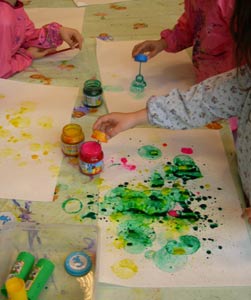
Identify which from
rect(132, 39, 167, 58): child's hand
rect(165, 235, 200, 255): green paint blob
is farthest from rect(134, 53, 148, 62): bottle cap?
rect(165, 235, 200, 255): green paint blob

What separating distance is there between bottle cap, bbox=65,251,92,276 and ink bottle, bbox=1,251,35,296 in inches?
2.2

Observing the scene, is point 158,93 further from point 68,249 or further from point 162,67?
point 68,249

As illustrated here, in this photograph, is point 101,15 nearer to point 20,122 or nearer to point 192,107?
point 20,122

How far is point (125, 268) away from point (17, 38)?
69 centimetres

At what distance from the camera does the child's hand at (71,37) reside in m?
1.08

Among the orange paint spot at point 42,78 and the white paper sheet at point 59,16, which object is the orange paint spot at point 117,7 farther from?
the orange paint spot at point 42,78

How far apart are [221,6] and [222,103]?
27 cm

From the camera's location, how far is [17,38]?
1.06m

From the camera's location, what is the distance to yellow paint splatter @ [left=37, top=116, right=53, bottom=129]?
0.90 m

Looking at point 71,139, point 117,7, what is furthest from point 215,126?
point 117,7

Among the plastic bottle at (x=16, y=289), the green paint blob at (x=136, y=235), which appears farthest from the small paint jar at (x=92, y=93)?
the plastic bottle at (x=16, y=289)

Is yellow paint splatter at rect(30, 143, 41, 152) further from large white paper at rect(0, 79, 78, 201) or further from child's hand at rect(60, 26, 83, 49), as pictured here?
child's hand at rect(60, 26, 83, 49)

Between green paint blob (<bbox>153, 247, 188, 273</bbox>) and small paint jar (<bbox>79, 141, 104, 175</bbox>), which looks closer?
green paint blob (<bbox>153, 247, 188, 273</bbox>)

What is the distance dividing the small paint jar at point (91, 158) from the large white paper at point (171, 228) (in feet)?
0.08
